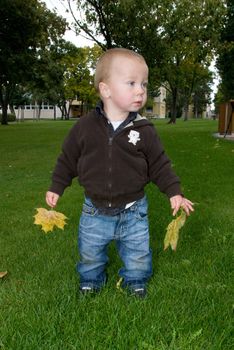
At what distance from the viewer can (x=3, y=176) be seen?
10.2 metres

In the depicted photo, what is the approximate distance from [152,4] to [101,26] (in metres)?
3.78

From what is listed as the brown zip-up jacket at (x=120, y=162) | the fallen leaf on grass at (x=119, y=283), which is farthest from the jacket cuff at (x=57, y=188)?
the fallen leaf on grass at (x=119, y=283)

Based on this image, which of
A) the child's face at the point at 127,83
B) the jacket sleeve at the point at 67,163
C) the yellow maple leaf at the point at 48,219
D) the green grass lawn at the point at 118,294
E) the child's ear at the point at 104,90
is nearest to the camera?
the green grass lawn at the point at 118,294

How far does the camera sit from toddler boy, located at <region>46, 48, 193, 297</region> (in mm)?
3352

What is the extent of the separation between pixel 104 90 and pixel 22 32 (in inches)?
924

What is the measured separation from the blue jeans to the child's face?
26.6 inches

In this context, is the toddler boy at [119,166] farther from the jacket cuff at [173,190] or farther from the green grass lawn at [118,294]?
the green grass lawn at [118,294]

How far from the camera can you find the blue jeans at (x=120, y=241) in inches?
136

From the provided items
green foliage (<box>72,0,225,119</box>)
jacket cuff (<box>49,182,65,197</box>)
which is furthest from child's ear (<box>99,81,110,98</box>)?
green foliage (<box>72,0,225,119</box>)

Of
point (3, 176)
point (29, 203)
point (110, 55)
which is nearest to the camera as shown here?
point (110, 55)

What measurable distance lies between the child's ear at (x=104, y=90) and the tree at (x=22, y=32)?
2093 centimetres

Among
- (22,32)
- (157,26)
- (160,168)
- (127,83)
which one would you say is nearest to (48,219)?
(160,168)

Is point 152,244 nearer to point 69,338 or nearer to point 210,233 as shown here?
point 210,233

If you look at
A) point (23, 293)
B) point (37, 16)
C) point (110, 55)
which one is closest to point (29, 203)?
point (23, 293)
